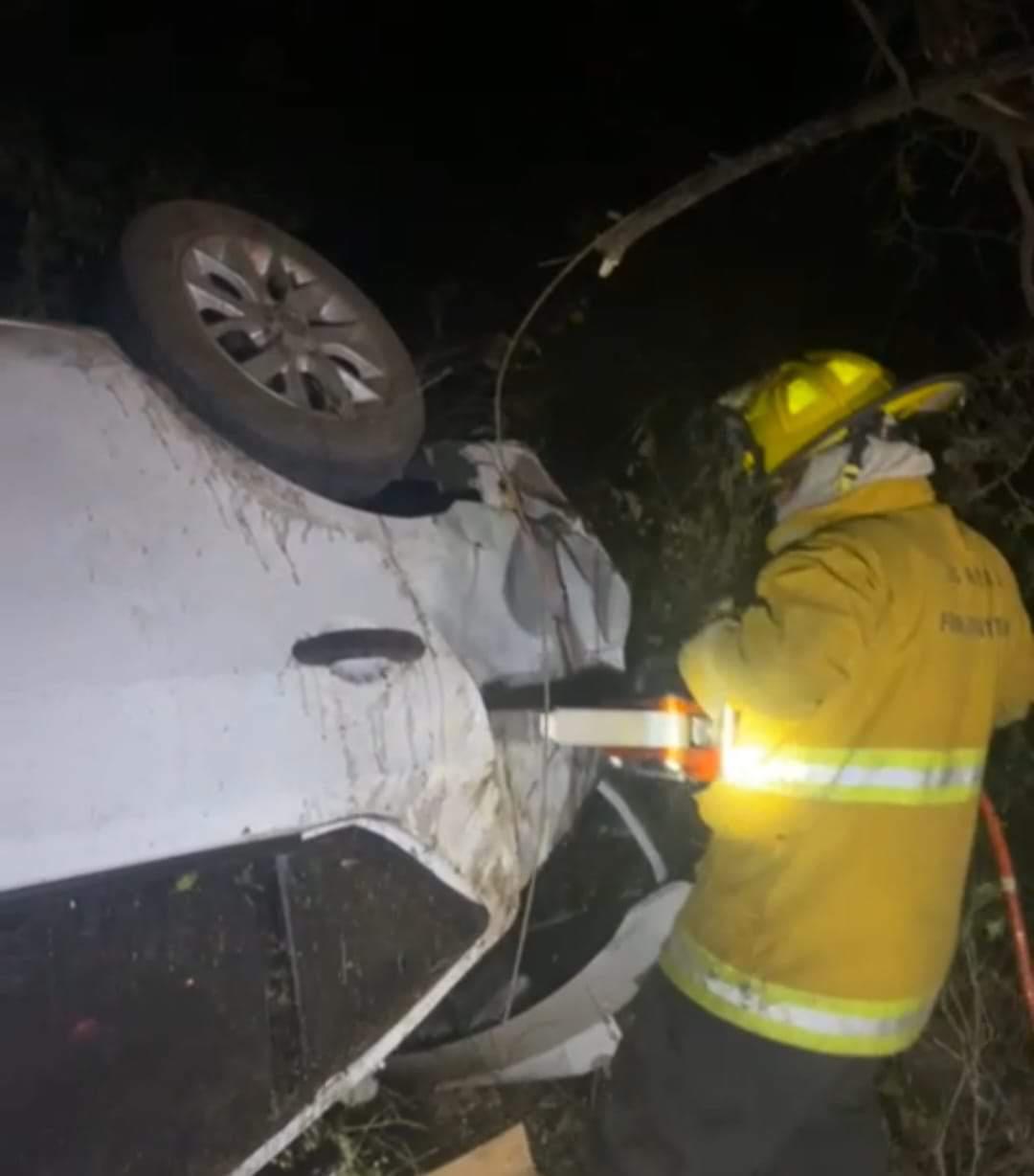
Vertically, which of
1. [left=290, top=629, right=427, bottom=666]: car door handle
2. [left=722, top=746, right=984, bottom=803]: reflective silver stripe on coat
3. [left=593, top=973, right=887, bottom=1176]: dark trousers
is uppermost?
[left=290, top=629, right=427, bottom=666]: car door handle

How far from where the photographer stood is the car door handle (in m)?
2.61

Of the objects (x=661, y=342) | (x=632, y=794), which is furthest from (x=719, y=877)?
(x=661, y=342)

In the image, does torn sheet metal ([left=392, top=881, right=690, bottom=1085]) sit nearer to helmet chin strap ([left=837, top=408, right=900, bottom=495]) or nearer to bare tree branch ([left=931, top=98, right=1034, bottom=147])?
helmet chin strap ([left=837, top=408, right=900, bottom=495])

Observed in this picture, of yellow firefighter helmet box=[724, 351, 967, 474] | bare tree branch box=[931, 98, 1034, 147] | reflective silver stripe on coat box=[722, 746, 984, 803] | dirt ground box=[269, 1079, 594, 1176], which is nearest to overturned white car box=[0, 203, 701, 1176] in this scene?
reflective silver stripe on coat box=[722, 746, 984, 803]

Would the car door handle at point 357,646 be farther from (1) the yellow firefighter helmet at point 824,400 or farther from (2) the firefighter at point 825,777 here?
(1) the yellow firefighter helmet at point 824,400

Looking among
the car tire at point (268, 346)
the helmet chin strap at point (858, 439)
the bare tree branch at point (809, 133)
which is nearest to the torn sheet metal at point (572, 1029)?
the helmet chin strap at point (858, 439)

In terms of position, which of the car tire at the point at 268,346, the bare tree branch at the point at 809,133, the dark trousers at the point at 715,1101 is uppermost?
the bare tree branch at the point at 809,133

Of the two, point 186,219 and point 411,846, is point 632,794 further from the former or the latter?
point 186,219

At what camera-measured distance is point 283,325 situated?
310cm

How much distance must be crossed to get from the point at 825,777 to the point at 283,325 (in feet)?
4.59

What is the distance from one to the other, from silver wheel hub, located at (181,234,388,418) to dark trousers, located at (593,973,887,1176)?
1.48 metres

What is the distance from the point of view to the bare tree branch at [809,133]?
124 inches

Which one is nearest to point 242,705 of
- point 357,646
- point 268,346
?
point 357,646

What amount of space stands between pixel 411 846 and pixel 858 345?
3478 mm
